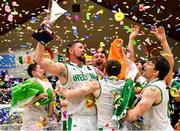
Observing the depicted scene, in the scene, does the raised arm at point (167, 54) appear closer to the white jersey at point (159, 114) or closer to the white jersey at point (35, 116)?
the white jersey at point (159, 114)

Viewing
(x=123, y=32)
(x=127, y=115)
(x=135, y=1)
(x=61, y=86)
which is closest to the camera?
(x=127, y=115)

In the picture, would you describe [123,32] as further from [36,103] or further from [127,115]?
[127,115]

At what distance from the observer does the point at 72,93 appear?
16.7 feet

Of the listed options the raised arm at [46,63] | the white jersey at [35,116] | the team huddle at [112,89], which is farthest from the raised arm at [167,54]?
the white jersey at [35,116]

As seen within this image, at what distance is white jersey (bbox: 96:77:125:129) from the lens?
4996mm

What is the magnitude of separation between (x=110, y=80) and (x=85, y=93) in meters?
0.30

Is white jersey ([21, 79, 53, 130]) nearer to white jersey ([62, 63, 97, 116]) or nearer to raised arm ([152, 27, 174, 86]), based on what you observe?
white jersey ([62, 63, 97, 116])

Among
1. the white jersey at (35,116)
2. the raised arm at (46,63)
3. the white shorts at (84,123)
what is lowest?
the white jersey at (35,116)

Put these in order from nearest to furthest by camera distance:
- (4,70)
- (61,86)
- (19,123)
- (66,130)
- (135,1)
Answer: (61,86)
(66,130)
(19,123)
(135,1)
(4,70)

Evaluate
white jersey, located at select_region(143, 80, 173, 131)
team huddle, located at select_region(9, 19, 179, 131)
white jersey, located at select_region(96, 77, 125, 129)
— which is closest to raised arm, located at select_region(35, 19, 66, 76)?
team huddle, located at select_region(9, 19, 179, 131)

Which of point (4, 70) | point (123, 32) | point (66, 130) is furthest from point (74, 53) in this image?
point (123, 32)

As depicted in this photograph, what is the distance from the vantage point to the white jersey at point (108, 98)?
5.00 metres

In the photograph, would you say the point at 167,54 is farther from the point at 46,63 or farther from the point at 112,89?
the point at 46,63

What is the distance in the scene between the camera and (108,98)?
500 centimetres
